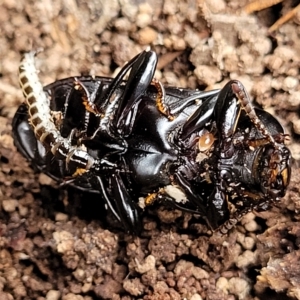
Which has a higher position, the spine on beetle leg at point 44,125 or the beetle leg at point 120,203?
the spine on beetle leg at point 44,125

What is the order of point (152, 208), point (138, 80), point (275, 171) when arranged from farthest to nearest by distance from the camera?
1. point (152, 208)
2. point (138, 80)
3. point (275, 171)

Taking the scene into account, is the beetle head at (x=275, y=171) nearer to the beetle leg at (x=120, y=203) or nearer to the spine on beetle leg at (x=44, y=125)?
the beetle leg at (x=120, y=203)

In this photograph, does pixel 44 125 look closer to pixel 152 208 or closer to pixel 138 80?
pixel 138 80

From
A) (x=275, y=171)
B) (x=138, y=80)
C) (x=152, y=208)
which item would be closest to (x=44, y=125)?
(x=138, y=80)

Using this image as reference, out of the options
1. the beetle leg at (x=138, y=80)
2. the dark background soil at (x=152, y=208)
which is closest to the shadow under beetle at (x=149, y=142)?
the beetle leg at (x=138, y=80)

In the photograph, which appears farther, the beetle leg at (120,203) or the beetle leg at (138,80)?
the beetle leg at (120,203)
